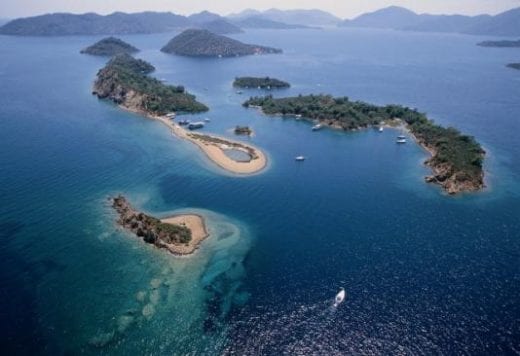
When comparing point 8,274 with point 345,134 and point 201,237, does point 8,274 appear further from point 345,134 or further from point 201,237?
point 345,134

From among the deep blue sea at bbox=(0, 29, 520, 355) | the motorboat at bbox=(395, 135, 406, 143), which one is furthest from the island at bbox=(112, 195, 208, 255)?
the motorboat at bbox=(395, 135, 406, 143)

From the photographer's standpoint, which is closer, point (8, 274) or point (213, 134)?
point (8, 274)

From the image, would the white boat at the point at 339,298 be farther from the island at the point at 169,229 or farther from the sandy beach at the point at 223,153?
the sandy beach at the point at 223,153

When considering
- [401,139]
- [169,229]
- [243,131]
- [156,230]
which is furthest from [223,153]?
[401,139]

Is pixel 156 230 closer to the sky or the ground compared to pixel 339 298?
closer to the sky

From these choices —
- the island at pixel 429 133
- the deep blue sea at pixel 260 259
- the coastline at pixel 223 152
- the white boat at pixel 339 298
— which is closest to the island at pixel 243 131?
the coastline at pixel 223 152

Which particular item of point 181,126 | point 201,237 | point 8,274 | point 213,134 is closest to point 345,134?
point 213,134

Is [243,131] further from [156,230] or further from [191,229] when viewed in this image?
[156,230]
